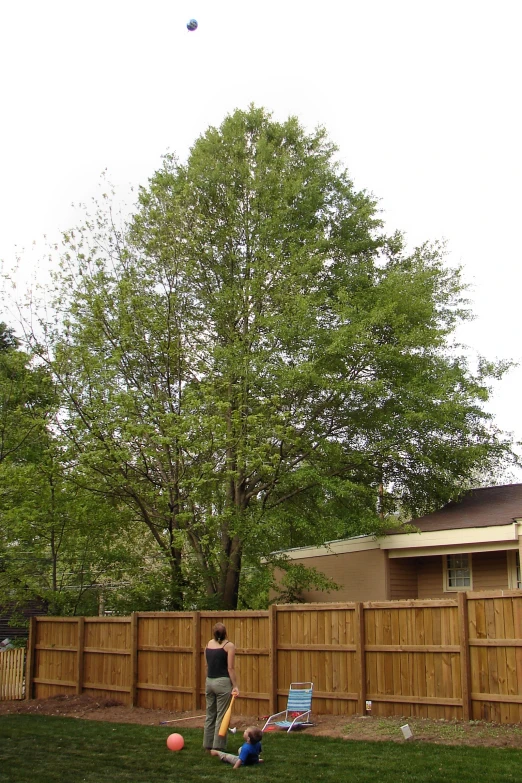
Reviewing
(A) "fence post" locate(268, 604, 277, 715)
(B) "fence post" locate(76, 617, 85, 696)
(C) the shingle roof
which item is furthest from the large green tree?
(A) "fence post" locate(268, 604, 277, 715)

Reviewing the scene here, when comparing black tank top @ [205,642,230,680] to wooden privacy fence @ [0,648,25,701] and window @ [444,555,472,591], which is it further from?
wooden privacy fence @ [0,648,25,701]

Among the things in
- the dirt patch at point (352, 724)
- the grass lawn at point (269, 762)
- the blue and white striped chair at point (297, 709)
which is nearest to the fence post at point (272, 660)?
the dirt patch at point (352, 724)

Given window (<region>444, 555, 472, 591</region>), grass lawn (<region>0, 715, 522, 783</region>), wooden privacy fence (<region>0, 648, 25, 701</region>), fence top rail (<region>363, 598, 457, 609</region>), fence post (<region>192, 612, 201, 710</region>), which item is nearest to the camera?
grass lawn (<region>0, 715, 522, 783</region>)

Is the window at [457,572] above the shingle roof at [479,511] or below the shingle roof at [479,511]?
below

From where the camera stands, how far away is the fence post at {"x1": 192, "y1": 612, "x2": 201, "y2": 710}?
13359mm

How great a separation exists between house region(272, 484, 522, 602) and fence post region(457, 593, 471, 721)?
5.26 metres

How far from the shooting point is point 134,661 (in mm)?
14586

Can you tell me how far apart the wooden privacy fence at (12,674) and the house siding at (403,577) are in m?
8.59

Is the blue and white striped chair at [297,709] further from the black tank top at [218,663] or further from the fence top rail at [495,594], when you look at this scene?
the fence top rail at [495,594]

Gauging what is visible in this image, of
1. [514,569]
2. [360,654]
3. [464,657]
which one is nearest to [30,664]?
[360,654]

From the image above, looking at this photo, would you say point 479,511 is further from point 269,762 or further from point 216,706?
point 269,762

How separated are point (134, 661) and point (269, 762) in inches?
259

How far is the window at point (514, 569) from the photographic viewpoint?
52.3ft

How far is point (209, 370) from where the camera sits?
19250 millimetres
